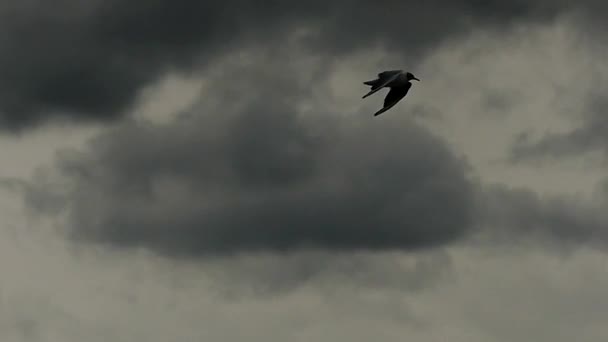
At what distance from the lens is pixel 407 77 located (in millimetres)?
133375

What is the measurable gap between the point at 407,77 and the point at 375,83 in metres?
7.90

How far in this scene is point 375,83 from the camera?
416 ft
